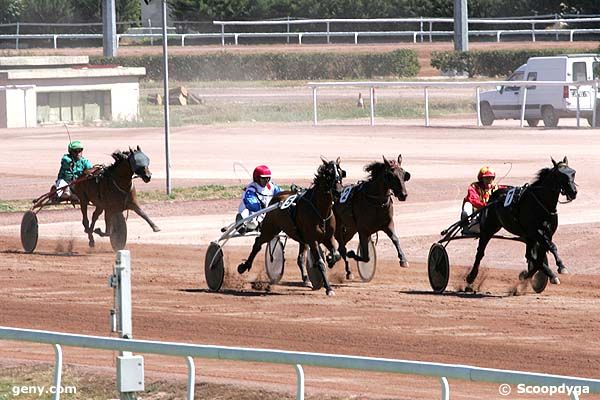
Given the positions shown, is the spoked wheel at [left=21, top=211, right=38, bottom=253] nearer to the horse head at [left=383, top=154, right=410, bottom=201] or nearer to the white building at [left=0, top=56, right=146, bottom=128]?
the horse head at [left=383, top=154, right=410, bottom=201]

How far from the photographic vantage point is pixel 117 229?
1742 centimetres

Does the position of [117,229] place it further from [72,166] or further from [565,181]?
[565,181]

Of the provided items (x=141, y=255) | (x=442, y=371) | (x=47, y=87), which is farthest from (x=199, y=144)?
(x=442, y=371)

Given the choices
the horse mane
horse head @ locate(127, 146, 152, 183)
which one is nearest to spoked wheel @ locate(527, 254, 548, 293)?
the horse mane

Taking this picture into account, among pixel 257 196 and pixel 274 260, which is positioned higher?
pixel 257 196

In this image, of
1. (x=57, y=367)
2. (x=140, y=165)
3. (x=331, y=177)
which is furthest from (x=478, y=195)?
(x=57, y=367)

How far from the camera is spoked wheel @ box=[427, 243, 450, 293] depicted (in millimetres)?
13906

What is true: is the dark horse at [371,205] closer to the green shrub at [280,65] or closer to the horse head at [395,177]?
the horse head at [395,177]

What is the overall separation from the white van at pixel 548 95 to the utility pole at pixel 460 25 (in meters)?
9.52

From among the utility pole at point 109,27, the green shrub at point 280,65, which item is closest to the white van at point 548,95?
the green shrub at point 280,65

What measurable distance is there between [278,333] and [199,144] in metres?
21.3

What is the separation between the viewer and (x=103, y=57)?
5059cm

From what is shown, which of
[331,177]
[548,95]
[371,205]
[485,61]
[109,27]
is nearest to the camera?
[331,177]

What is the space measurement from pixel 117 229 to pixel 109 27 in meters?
32.7
